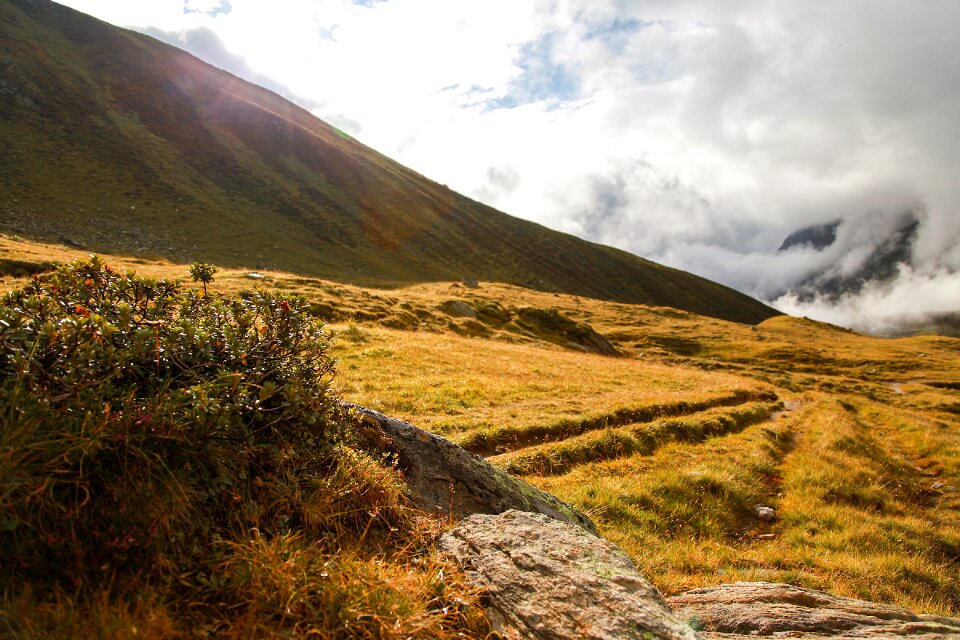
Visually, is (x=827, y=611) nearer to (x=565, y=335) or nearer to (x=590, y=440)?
(x=590, y=440)

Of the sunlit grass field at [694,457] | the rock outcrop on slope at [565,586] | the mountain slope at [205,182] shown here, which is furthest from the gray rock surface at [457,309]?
the rock outcrop on slope at [565,586]

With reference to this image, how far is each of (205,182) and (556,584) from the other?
109149 mm

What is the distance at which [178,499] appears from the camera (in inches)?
153

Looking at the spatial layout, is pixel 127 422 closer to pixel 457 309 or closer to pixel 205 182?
pixel 457 309

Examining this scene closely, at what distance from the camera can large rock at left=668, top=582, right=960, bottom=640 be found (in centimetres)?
525

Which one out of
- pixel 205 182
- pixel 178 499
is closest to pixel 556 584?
pixel 178 499

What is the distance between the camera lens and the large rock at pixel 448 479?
6227 millimetres

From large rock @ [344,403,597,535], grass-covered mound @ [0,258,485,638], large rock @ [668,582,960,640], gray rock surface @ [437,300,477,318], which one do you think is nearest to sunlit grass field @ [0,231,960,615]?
large rock @ [668,582,960,640]

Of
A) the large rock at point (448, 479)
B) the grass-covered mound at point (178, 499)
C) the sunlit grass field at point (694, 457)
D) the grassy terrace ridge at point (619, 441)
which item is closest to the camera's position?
the grass-covered mound at point (178, 499)

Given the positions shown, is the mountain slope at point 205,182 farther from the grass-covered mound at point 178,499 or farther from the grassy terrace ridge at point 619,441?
the grass-covered mound at point 178,499

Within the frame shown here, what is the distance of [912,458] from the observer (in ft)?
73.9

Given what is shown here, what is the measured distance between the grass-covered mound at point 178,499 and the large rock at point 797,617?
336cm

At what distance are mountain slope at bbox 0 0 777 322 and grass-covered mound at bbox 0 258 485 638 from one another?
221 feet

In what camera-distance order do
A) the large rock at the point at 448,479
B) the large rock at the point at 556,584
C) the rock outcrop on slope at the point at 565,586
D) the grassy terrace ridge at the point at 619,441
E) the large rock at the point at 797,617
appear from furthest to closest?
the grassy terrace ridge at the point at 619,441 < the large rock at the point at 448,479 < the large rock at the point at 797,617 < the rock outcrop on slope at the point at 565,586 < the large rock at the point at 556,584
